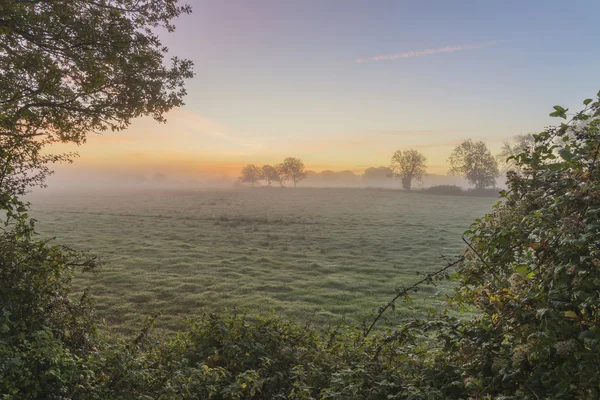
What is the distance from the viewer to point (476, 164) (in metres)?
89.6

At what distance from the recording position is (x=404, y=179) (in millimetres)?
106438

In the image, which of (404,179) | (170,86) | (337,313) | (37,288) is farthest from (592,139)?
(404,179)

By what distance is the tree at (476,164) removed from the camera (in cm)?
8900

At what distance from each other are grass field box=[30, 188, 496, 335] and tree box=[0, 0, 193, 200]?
4.20 meters

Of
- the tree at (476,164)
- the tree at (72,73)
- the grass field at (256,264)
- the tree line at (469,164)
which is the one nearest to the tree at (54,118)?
the tree at (72,73)

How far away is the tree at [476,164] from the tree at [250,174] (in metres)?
96.0

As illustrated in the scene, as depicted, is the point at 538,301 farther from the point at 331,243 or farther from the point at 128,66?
the point at 331,243

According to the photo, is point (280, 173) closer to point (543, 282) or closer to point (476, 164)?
point (476, 164)

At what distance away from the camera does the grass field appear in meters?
13.5

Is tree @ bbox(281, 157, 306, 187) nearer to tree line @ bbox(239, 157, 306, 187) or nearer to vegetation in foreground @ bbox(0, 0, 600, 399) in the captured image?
tree line @ bbox(239, 157, 306, 187)

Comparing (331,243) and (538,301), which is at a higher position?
(538,301)

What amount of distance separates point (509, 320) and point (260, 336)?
513 cm

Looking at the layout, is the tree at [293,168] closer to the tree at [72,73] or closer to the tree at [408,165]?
the tree at [408,165]

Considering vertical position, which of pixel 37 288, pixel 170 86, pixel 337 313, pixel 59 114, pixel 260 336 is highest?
pixel 170 86
